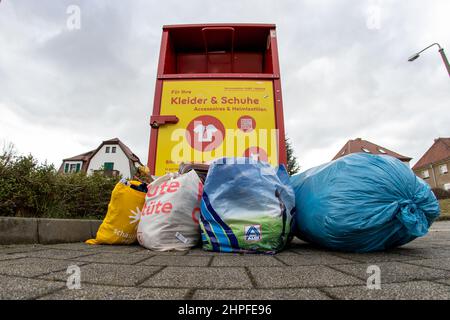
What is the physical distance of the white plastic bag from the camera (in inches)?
68.6

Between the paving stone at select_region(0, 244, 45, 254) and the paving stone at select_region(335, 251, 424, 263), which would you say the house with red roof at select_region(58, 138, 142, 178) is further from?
the paving stone at select_region(335, 251, 424, 263)

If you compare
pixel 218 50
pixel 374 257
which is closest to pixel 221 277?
pixel 374 257

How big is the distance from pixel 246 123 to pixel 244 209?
1.01m

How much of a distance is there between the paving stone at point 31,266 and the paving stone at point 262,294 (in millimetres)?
702

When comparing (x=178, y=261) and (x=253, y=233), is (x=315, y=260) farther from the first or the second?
(x=178, y=261)

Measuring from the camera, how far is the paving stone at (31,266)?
0.99 meters

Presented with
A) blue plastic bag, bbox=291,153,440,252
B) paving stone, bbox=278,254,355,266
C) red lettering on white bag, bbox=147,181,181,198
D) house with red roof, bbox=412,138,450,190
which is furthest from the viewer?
house with red roof, bbox=412,138,450,190

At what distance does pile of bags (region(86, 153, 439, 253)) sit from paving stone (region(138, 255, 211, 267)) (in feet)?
0.92

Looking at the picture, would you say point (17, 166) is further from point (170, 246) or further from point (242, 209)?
point (242, 209)

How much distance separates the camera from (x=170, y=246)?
1725 mm

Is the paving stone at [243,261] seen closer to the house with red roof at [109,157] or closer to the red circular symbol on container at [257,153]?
the red circular symbol on container at [257,153]

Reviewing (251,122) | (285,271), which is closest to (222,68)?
(251,122)

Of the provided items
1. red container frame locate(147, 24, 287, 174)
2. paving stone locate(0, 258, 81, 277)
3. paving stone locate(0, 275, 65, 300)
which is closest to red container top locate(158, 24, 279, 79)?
red container frame locate(147, 24, 287, 174)
